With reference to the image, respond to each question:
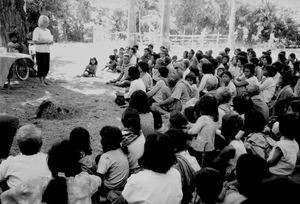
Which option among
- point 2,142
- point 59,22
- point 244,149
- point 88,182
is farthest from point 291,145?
point 59,22

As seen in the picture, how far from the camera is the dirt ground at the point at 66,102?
5.51 m

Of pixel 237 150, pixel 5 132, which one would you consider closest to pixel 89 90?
pixel 5 132

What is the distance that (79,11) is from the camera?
2909 centimetres

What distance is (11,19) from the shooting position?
29.9ft

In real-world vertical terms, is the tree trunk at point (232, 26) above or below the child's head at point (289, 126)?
above

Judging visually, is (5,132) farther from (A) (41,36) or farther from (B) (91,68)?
(B) (91,68)

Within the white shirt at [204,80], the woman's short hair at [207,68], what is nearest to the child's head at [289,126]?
the white shirt at [204,80]

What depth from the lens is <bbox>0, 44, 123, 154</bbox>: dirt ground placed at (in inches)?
217

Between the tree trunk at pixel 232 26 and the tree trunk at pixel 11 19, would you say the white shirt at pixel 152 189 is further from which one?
the tree trunk at pixel 232 26

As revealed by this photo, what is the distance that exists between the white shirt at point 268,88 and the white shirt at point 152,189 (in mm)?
4574

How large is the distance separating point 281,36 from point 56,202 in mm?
24727

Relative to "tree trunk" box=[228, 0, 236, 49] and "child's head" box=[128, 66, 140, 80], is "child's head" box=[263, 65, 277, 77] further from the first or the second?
"tree trunk" box=[228, 0, 236, 49]

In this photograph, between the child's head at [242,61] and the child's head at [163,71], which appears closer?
the child's head at [163,71]

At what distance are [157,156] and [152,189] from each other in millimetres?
249
